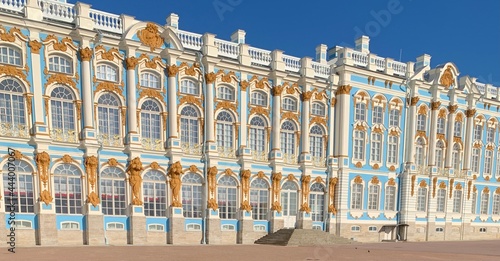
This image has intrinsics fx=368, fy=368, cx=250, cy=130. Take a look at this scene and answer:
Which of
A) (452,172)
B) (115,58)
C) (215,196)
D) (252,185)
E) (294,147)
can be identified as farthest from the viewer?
(452,172)

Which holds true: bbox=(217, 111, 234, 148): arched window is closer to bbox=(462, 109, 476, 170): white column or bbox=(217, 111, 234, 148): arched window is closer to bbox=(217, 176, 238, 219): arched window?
bbox=(217, 176, 238, 219): arched window

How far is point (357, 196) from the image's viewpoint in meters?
28.9

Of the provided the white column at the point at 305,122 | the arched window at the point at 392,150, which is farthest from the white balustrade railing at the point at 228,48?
the arched window at the point at 392,150

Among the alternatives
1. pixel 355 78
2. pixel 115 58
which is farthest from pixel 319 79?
pixel 115 58

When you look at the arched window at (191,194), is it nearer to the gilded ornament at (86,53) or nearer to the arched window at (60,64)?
A: the gilded ornament at (86,53)

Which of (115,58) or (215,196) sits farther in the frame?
(215,196)

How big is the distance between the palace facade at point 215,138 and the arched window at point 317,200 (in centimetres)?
13

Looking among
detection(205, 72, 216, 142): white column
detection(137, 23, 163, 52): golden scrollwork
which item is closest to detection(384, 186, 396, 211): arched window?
detection(205, 72, 216, 142): white column

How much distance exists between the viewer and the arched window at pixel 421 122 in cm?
3153

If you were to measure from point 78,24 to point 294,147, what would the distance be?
16.1 m

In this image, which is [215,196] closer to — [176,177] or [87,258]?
[176,177]

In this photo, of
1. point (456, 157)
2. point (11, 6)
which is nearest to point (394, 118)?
point (456, 157)

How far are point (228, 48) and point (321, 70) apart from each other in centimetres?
784

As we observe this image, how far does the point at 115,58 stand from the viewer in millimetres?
21438
